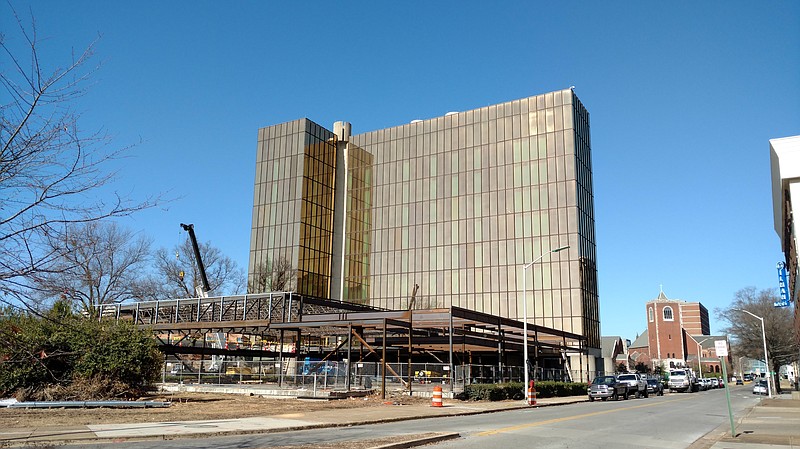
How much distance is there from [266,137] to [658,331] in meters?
106

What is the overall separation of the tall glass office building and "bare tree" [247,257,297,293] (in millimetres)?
1247

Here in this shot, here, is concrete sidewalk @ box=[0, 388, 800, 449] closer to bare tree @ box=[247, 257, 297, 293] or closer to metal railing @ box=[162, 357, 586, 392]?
metal railing @ box=[162, 357, 586, 392]

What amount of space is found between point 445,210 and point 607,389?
4696 cm

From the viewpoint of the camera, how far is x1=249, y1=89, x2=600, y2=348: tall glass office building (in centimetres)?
7712

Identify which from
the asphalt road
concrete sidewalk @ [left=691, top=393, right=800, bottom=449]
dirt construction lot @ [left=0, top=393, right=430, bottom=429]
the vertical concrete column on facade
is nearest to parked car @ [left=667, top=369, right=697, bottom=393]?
the vertical concrete column on facade

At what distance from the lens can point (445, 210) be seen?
8581cm

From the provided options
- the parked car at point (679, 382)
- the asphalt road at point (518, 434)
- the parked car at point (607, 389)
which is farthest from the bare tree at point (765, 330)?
the asphalt road at point (518, 434)

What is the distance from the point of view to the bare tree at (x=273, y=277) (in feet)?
259

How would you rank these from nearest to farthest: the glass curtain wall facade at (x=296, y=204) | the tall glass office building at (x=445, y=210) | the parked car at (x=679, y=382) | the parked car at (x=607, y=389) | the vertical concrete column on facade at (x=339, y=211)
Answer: the parked car at (x=607, y=389) < the parked car at (x=679, y=382) < the tall glass office building at (x=445, y=210) < the glass curtain wall facade at (x=296, y=204) < the vertical concrete column on facade at (x=339, y=211)

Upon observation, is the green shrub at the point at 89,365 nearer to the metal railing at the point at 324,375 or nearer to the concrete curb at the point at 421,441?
the metal railing at the point at 324,375

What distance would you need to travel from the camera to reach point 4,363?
23.7 ft

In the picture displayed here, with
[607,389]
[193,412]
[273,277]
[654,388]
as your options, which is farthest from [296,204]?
[193,412]

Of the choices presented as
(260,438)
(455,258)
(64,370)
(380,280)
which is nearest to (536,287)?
(455,258)

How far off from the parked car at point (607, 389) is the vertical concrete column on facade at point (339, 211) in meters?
52.1
